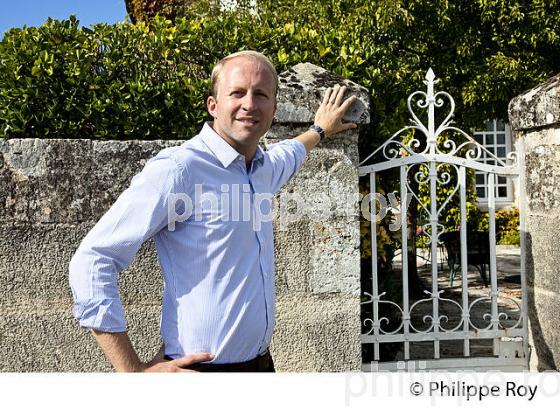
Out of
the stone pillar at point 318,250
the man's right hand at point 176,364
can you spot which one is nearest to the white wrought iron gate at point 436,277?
the stone pillar at point 318,250

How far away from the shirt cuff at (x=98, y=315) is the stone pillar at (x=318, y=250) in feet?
4.55

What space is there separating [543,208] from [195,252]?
220 centimetres

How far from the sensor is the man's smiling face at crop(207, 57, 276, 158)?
191cm

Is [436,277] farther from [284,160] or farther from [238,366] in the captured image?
[238,366]

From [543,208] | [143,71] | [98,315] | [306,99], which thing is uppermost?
[143,71]

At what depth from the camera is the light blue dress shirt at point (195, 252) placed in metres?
1.64

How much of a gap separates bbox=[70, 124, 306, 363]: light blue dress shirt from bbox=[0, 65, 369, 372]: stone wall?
3.34ft

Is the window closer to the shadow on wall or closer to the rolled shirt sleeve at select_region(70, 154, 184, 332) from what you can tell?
the shadow on wall

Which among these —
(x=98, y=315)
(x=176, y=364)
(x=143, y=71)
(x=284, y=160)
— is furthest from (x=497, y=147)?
(x=98, y=315)

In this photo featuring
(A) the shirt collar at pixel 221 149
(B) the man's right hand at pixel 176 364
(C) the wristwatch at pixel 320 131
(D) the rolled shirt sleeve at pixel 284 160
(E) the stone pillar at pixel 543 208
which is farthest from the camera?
(E) the stone pillar at pixel 543 208

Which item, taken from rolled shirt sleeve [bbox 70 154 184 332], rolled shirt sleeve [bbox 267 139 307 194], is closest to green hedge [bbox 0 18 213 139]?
rolled shirt sleeve [bbox 267 139 307 194]

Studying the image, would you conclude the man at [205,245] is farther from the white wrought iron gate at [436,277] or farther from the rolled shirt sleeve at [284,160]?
the white wrought iron gate at [436,277]

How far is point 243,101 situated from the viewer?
1.90 m

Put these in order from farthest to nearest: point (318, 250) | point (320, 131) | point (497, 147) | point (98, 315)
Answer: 1. point (497, 147)
2. point (318, 250)
3. point (320, 131)
4. point (98, 315)
